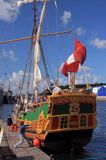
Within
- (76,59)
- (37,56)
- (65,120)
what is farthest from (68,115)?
(37,56)

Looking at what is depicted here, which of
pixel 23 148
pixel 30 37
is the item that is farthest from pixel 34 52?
pixel 23 148

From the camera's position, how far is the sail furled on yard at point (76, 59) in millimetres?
30156

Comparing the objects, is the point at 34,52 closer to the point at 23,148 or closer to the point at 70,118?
the point at 70,118

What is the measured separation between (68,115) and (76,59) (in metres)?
4.38

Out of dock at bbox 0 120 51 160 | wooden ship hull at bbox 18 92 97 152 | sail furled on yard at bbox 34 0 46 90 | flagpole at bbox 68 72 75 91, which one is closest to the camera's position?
dock at bbox 0 120 51 160

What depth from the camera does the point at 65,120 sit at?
30031 millimetres

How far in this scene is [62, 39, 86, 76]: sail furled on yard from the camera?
30156mm

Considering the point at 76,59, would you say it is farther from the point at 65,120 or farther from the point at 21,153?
the point at 21,153

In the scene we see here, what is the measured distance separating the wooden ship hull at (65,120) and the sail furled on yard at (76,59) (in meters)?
2.11

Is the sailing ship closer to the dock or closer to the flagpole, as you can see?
the flagpole

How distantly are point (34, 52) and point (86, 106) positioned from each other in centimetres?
1138

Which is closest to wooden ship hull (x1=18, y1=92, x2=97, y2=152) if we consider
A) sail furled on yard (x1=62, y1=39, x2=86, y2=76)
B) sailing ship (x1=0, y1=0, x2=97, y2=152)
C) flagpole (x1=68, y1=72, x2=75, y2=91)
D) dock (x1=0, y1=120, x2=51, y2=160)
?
sailing ship (x1=0, y1=0, x2=97, y2=152)

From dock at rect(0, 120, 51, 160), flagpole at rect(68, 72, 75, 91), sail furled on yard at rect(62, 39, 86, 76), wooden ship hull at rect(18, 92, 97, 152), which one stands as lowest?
dock at rect(0, 120, 51, 160)

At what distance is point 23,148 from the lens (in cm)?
2700
